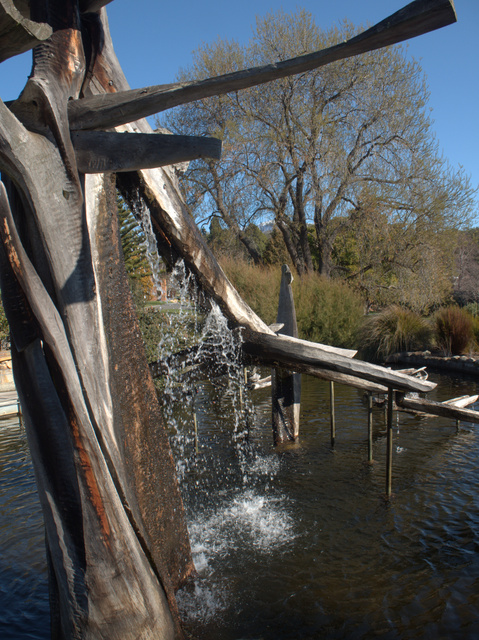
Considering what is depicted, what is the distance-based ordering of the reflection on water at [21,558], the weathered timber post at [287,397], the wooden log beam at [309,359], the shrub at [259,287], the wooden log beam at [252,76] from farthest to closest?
the shrub at [259,287]
the weathered timber post at [287,397]
the wooden log beam at [309,359]
the reflection on water at [21,558]
the wooden log beam at [252,76]

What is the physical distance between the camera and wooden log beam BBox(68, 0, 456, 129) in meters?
1.91

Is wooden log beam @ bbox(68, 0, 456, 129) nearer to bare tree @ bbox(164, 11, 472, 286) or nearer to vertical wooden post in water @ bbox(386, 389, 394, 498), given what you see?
vertical wooden post in water @ bbox(386, 389, 394, 498)

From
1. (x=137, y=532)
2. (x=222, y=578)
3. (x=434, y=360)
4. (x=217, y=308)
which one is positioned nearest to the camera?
(x=137, y=532)

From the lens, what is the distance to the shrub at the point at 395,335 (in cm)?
1641

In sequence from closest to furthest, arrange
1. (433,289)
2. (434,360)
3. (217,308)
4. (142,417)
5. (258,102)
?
(142,417)
(217,308)
(434,360)
(433,289)
(258,102)

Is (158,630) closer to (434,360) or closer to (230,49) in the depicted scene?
(434,360)

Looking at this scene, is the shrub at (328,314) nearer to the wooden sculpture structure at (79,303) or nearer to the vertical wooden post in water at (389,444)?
the vertical wooden post in water at (389,444)

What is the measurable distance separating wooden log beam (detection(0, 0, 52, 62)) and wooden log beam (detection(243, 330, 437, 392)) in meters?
2.56

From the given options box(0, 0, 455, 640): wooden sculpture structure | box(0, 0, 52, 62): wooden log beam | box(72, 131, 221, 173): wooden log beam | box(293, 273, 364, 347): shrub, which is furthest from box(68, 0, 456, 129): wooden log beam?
box(293, 273, 364, 347): shrub

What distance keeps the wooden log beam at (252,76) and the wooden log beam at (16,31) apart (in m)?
0.57

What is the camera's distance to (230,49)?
75.5ft

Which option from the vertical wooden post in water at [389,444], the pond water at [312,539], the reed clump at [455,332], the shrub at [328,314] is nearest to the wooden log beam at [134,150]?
the pond water at [312,539]

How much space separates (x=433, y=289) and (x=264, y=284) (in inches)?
302

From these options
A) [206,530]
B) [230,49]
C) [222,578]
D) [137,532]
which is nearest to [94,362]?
[137,532]
